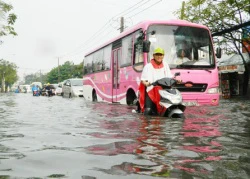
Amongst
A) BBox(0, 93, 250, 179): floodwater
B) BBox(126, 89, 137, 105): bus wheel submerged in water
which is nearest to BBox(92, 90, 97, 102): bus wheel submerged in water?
BBox(126, 89, 137, 105): bus wheel submerged in water

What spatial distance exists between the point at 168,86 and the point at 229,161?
4224 millimetres

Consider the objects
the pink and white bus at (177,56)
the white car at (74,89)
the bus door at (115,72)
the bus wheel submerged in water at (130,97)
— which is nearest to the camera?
the pink and white bus at (177,56)

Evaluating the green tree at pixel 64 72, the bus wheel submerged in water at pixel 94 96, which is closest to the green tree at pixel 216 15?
the bus wheel submerged in water at pixel 94 96

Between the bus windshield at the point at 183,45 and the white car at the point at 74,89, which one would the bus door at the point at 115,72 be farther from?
the white car at the point at 74,89

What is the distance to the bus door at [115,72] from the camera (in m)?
12.9

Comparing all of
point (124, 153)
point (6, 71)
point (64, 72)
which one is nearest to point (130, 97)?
point (124, 153)

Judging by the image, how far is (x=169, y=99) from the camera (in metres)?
7.07

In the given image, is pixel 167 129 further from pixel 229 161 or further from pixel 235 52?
pixel 235 52

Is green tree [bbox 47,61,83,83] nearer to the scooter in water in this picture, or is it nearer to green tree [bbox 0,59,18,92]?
green tree [bbox 0,59,18,92]

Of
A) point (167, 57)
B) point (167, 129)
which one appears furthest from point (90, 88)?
point (167, 129)

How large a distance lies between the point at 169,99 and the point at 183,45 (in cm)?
339

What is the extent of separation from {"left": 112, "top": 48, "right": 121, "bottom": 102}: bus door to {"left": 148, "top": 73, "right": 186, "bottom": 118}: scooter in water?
5.54 metres

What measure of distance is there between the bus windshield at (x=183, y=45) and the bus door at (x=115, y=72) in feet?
10.1

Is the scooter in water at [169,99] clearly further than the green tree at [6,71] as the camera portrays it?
No
